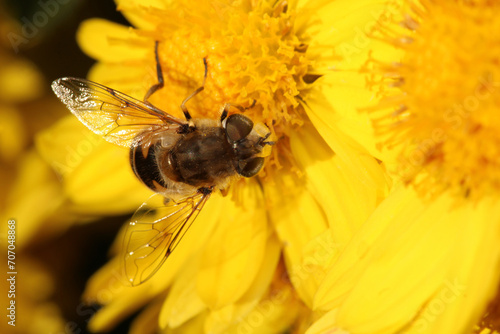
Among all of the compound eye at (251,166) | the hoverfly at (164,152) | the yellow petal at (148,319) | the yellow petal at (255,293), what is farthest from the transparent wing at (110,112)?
the yellow petal at (148,319)

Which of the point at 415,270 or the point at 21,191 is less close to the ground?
the point at 21,191

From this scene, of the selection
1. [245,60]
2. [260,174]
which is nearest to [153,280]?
[260,174]

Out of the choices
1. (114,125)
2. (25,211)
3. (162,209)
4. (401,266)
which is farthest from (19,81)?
(401,266)

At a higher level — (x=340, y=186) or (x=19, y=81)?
(x=19, y=81)

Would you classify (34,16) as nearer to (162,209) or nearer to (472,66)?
(162,209)

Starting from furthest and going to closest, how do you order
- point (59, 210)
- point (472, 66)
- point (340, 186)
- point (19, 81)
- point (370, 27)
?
point (19, 81) → point (59, 210) → point (340, 186) → point (370, 27) → point (472, 66)

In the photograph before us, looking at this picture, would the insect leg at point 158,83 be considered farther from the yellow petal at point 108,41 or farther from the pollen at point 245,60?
the yellow petal at point 108,41

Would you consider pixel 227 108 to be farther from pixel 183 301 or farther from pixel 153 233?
pixel 183 301

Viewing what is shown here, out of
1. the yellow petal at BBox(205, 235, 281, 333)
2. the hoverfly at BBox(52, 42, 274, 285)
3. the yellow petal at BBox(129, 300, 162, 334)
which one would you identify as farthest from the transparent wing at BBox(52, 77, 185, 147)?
the yellow petal at BBox(129, 300, 162, 334)
